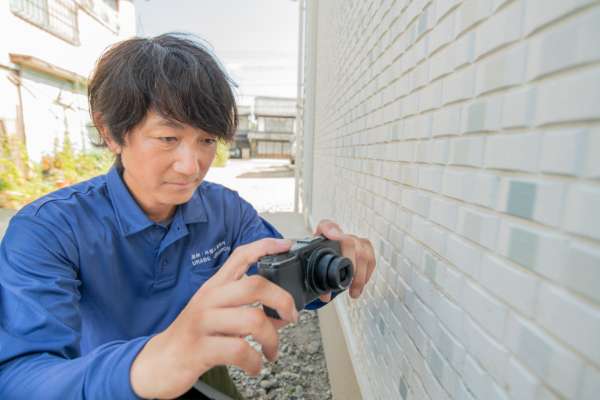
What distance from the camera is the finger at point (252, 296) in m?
0.69

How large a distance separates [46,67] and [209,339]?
931 cm

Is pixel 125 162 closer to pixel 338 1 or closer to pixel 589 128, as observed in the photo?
pixel 589 128

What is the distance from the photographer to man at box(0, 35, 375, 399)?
27.9 inches

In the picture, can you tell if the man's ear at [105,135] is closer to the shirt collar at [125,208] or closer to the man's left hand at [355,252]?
the shirt collar at [125,208]

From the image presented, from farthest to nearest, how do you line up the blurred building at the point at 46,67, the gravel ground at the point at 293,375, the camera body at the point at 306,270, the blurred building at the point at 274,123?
the blurred building at the point at 274,123 < the blurred building at the point at 46,67 < the gravel ground at the point at 293,375 < the camera body at the point at 306,270

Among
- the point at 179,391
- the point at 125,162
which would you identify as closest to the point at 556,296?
the point at 179,391

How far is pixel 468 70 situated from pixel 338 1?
2.50 metres

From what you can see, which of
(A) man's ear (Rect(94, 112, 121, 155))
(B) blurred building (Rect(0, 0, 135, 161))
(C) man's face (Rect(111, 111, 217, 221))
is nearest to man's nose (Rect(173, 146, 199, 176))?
(C) man's face (Rect(111, 111, 217, 221))

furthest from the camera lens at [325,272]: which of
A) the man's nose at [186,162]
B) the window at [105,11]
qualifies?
the window at [105,11]

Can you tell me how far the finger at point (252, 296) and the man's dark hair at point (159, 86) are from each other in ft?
2.23

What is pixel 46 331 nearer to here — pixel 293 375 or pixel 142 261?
pixel 142 261

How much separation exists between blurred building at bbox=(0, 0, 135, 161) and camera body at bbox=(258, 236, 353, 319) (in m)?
6.42

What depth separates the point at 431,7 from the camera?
0.93 m

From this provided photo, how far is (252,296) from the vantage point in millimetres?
711
